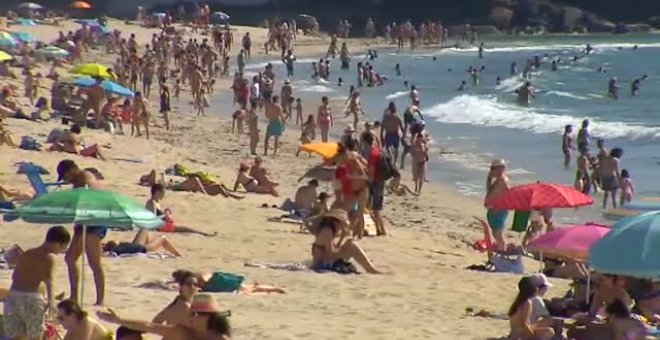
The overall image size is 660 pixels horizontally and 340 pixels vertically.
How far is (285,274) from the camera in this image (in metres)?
10.9

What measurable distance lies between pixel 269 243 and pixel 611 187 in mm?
5728

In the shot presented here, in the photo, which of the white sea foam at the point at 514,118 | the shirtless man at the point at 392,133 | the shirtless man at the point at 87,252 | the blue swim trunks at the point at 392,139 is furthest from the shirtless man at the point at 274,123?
the shirtless man at the point at 87,252

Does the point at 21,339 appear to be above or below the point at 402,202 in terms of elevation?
above

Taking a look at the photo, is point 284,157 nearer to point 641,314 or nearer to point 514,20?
point 641,314

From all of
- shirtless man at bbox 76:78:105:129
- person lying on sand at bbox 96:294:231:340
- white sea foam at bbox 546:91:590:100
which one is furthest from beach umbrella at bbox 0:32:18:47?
person lying on sand at bbox 96:294:231:340

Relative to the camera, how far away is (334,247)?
37.0 feet

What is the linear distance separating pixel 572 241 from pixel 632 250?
2.07m

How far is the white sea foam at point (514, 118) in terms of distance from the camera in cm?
2803

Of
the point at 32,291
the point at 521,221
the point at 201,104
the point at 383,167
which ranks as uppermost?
the point at 32,291

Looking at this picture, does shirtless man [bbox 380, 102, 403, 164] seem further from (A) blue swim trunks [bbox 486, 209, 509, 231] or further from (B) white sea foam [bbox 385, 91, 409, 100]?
(B) white sea foam [bbox 385, 91, 409, 100]

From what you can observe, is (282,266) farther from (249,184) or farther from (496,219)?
(249,184)

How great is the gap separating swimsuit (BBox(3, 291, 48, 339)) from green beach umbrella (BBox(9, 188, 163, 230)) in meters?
0.62

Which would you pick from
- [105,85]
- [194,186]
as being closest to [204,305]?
[194,186]

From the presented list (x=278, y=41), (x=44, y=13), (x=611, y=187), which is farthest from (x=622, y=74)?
(x=611, y=187)
